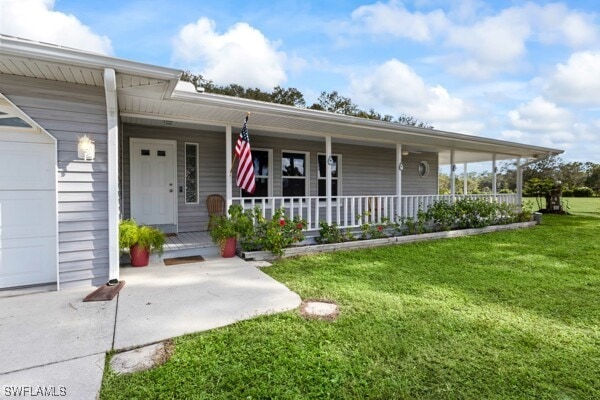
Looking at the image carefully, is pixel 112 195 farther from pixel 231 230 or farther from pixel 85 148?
pixel 231 230

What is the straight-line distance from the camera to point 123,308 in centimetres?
305

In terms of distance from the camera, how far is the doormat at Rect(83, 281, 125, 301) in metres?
3.27

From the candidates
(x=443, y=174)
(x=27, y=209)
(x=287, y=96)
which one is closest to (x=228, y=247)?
(x=27, y=209)

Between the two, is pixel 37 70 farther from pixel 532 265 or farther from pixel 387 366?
pixel 532 265

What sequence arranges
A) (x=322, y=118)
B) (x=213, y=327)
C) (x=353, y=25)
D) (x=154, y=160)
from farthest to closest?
(x=353, y=25), (x=154, y=160), (x=322, y=118), (x=213, y=327)

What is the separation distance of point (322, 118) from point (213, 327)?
4.00m

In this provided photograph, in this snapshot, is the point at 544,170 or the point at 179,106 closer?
the point at 179,106

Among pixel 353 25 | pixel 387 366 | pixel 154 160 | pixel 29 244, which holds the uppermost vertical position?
pixel 353 25

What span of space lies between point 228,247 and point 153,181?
2.50m

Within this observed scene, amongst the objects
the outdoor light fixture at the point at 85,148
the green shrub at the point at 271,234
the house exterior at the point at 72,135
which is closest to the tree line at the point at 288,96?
the green shrub at the point at 271,234

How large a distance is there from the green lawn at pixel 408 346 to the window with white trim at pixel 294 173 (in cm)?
388

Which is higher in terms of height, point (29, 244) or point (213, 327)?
point (29, 244)

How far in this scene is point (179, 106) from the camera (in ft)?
15.3

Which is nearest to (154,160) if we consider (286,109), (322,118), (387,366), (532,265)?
(286,109)
